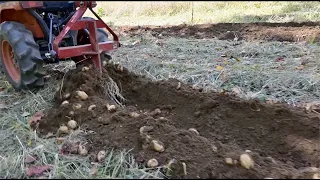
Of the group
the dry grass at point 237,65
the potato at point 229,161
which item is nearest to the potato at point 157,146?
the potato at point 229,161

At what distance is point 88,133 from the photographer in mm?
3654

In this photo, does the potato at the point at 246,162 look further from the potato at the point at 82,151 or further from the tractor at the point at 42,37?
the tractor at the point at 42,37

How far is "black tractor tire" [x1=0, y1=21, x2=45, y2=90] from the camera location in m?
4.62

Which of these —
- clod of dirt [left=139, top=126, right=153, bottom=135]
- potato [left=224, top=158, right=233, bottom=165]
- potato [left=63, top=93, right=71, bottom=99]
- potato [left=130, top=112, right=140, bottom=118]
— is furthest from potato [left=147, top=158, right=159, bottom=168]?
potato [left=63, top=93, right=71, bottom=99]

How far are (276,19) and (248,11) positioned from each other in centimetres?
165

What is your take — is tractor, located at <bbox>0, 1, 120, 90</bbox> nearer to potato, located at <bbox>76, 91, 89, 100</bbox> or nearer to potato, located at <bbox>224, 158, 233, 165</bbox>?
potato, located at <bbox>76, 91, 89, 100</bbox>

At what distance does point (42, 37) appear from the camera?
202 inches

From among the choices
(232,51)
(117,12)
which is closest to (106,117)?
(232,51)

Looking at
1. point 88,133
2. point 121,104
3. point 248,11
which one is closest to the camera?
point 88,133

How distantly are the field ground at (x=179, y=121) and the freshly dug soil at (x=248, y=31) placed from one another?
1.58 meters

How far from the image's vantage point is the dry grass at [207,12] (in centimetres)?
1060

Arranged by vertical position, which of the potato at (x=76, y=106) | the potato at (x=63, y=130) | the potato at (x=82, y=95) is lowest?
the potato at (x=63, y=130)

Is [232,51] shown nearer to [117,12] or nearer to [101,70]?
[101,70]

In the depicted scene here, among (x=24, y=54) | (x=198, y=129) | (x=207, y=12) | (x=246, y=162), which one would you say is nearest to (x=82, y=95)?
(x=24, y=54)
